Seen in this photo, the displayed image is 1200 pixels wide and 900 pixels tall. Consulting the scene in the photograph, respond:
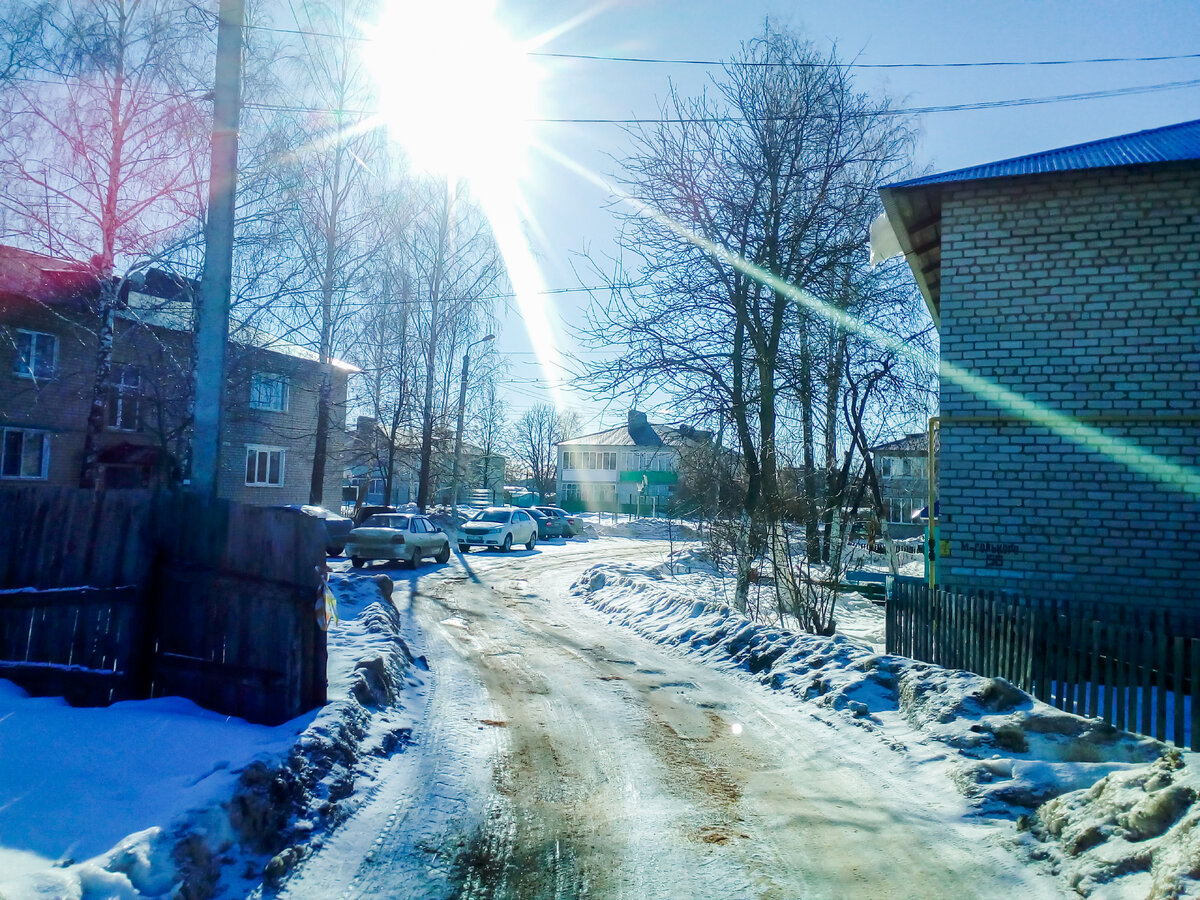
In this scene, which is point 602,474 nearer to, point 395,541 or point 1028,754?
point 395,541

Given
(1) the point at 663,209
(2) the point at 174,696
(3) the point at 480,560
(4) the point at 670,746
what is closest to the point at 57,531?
(2) the point at 174,696

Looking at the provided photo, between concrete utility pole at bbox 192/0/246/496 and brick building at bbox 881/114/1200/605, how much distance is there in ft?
22.6

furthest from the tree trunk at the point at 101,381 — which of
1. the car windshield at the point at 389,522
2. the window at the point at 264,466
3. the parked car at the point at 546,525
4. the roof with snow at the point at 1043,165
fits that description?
the parked car at the point at 546,525

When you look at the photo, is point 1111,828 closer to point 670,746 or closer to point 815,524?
point 670,746

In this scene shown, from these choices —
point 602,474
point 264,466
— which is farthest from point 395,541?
point 602,474

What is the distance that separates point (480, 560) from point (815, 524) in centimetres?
1413

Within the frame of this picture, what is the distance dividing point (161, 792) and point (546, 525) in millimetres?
37157

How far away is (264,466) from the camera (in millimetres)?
32688

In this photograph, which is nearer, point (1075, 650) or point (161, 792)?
point (161, 792)

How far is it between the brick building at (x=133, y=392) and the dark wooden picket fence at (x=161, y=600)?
27.2 feet

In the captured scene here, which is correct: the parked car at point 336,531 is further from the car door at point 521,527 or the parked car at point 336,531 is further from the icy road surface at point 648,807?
the icy road surface at point 648,807

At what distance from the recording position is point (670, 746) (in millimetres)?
6629

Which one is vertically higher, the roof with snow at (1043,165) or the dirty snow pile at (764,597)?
the roof with snow at (1043,165)

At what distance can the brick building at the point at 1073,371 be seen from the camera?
846 centimetres
